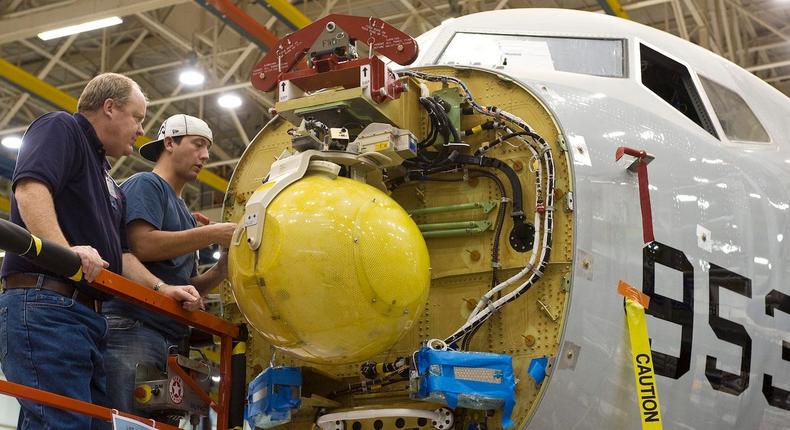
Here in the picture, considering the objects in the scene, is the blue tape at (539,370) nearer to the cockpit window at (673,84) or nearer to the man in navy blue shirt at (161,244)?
the man in navy blue shirt at (161,244)

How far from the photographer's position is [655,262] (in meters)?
5.12

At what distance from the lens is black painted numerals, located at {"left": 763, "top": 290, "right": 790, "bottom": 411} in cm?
560

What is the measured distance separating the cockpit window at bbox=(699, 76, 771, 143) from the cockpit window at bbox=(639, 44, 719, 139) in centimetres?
12

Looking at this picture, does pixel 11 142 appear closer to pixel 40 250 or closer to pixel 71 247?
pixel 71 247

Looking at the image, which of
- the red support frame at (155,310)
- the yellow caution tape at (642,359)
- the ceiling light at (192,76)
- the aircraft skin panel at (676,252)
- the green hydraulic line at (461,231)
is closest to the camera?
the red support frame at (155,310)

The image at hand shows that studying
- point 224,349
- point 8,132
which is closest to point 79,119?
point 224,349

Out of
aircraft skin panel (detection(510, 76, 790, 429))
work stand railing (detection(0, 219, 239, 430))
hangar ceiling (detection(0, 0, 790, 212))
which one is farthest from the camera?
hangar ceiling (detection(0, 0, 790, 212))

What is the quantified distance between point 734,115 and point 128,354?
14.4 ft

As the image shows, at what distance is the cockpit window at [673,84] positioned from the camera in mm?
6234

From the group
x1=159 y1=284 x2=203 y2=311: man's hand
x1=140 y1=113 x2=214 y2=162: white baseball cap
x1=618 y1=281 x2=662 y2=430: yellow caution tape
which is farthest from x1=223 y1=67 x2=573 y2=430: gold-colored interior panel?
x1=140 y1=113 x2=214 y2=162: white baseball cap

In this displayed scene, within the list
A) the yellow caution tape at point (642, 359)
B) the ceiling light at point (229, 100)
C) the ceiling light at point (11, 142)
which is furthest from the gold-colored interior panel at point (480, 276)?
the ceiling light at point (11, 142)

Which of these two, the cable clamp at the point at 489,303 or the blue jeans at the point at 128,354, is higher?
the cable clamp at the point at 489,303

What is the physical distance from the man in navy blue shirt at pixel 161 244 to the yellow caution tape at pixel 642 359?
93.2 inches

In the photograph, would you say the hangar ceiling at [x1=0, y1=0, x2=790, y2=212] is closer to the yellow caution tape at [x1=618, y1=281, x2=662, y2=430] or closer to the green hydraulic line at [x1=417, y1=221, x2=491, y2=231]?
the green hydraulic line at [x1=417, y1=221, x2=491, y2=231]
